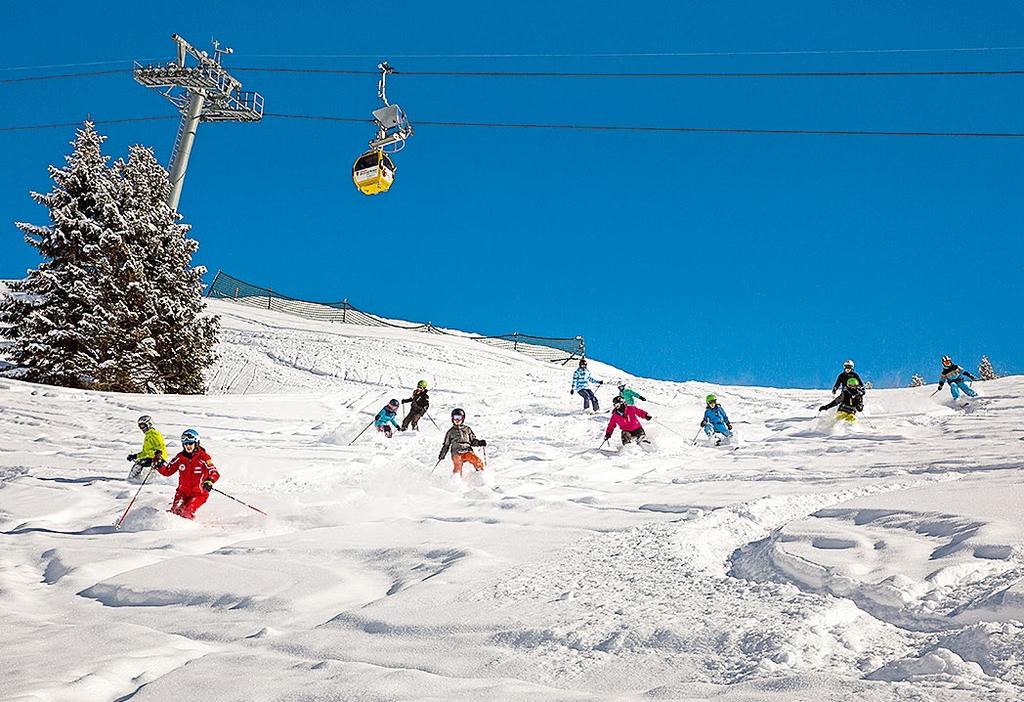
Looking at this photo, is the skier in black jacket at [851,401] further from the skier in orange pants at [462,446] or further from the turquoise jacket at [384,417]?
the turquoise jacket at [384,417]

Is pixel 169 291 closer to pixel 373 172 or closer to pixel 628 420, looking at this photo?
pixel 373 172

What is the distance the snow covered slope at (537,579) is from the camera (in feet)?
11.1

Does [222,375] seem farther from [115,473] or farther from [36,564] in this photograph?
[36,564]

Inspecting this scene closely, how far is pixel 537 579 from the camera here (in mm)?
5137

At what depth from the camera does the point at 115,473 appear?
41.4 ft

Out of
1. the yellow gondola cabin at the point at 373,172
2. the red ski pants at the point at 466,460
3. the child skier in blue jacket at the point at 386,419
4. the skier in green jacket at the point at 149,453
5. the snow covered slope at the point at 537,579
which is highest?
the yellow gondola cabin at the point at 373,172

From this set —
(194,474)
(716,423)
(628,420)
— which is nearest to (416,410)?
(628,420)

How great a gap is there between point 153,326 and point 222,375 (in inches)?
265

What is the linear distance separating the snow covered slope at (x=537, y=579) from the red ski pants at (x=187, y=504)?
19 centimetres

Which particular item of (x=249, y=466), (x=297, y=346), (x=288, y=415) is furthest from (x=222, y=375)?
(x=249, y=466)

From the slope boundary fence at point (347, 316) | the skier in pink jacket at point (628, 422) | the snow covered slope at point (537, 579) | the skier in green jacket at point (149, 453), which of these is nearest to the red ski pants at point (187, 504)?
the snow covered slope at point (537, 579)

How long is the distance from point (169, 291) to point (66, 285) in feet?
10.7

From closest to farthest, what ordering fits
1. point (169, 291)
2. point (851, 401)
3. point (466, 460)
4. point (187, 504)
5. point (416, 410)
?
1. point (187, 504)
2. point (466, 460)
3. point (851, 401)
4. point (416, 410)
5. point (169, 291)

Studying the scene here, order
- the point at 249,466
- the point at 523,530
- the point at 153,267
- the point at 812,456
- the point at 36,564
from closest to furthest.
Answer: the point at 36,564
the point at 523,530
the point at 812,456
the point at 249,466
the point at 153,267
